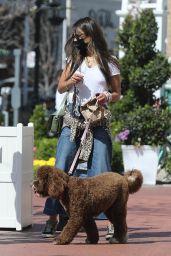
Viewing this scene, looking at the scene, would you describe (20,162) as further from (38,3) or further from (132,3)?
(38,3)

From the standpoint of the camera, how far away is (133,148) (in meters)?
15.6

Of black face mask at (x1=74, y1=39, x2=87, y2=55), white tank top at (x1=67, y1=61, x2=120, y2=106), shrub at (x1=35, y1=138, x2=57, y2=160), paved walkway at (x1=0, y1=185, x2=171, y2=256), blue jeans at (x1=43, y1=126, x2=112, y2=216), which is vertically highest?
black face mask at (x1=74, y1=39, x2=87, y2=55)

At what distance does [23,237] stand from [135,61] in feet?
25.1

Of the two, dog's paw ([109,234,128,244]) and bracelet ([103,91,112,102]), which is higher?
bracelet ([103,91,112,102])

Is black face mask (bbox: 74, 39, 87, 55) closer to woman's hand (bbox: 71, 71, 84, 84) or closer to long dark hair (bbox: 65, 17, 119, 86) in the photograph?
long dark hair (bbox: 65, 17, 119, 86)

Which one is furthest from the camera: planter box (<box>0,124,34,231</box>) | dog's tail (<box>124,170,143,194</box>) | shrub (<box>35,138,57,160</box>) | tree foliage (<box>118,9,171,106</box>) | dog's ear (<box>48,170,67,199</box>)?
shrub (<box>35,138,57,160</box>)

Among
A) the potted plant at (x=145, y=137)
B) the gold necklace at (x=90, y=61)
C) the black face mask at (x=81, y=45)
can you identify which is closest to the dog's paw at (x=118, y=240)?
the gold necklace at (x=90, y=61)

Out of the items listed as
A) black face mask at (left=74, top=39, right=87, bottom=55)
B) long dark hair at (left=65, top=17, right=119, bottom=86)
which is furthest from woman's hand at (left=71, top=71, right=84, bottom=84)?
black face mask at (left=74, top=39, right=87, bottom=55)

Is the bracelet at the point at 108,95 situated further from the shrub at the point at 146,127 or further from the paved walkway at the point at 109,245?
the shrub at the point at 146,127

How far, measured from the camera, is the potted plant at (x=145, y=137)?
1559 centimetres

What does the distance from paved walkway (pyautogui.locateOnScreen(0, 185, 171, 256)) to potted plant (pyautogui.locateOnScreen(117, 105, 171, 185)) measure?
3752 mm

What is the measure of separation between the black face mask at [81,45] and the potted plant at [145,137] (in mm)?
6862

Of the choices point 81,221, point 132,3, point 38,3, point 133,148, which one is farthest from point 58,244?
point 38,3

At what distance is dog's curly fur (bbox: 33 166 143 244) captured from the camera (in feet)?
26.0
